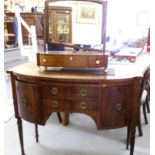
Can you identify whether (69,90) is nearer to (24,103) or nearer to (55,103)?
(55,103)

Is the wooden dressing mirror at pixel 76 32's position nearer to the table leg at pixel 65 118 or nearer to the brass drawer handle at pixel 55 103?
the brass drawer handle at pixel 55 103

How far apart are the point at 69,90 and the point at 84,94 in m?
0.10

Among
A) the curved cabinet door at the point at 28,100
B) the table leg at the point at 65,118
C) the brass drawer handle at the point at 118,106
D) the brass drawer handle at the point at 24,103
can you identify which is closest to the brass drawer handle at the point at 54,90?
the curved cabinet door at the point at 28,100

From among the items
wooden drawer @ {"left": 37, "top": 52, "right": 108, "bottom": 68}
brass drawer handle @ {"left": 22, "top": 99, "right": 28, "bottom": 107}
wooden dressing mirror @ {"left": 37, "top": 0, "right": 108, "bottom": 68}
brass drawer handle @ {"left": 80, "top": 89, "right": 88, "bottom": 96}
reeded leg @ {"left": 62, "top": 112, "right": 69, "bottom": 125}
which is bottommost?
reeded leg @ {"left": 62, "top": 112, "right": 69, "bottom": 125}

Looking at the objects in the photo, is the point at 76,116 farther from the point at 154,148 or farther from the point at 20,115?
the point at 154,148

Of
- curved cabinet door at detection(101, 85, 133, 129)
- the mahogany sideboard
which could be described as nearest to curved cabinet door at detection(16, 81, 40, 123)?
the mahogany sideboard

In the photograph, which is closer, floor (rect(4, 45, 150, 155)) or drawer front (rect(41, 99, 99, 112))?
drawer front (rect(41, 99, 99, 112))

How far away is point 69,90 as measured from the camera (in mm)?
1471

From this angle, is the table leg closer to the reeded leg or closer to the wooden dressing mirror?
the reeded leg

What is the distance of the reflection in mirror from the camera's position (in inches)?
58.1

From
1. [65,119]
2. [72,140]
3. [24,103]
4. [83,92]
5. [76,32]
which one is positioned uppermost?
[76,32]

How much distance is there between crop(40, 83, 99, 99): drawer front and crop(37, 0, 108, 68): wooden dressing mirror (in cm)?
15

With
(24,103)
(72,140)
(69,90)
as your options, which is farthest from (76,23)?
(72,140)

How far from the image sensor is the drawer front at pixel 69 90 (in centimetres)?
145
